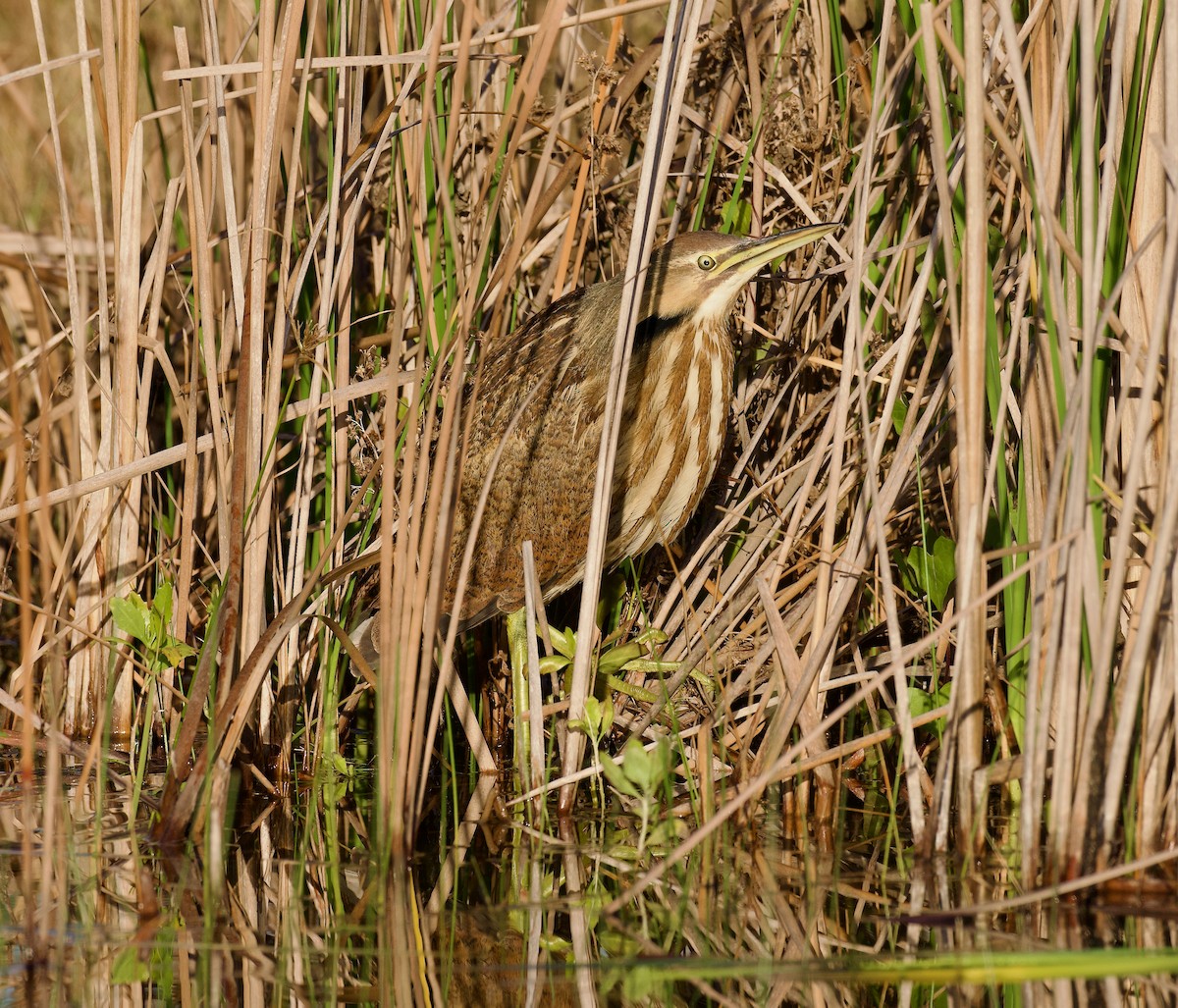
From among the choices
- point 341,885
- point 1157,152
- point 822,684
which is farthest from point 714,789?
point 1157,152

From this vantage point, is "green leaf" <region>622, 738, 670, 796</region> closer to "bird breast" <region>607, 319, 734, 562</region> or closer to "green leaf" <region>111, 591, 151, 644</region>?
"bird breast" <region>607, 319, 734, 562</region>

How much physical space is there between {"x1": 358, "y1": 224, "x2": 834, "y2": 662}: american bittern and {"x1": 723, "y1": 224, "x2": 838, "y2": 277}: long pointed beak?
0.03m

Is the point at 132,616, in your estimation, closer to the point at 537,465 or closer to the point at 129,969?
the point at 537,465

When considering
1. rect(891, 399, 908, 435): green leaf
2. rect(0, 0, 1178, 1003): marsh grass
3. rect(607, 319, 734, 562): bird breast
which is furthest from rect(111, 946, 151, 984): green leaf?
rect(891, 399, 908, 435): green leaf

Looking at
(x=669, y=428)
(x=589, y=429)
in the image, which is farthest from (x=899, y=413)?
(x=589, y=429)

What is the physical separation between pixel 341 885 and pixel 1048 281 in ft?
4.58

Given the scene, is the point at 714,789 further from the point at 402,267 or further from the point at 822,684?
the point at 402,267

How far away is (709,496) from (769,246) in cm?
65

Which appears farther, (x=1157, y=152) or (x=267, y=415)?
(x=267, y=415)

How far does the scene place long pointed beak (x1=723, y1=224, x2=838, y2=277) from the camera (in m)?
2.71

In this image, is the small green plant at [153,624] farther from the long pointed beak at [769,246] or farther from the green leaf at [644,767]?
the long pointed beak at [769,246]

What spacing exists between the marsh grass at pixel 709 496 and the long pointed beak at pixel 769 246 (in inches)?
3.1

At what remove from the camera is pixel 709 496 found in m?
3.25

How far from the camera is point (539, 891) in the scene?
7.39 ft
